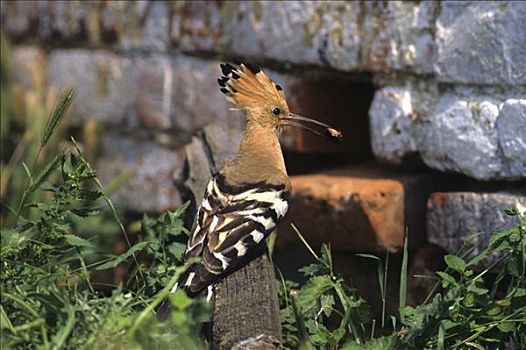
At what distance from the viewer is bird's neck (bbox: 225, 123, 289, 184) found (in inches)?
119

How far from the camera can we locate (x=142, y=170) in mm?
4109

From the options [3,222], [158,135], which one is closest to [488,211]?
[158,135]

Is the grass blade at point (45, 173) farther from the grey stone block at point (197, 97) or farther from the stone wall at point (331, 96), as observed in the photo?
the grey stone block at point (197, 97)

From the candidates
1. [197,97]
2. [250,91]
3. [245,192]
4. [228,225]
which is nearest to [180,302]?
[228,225]

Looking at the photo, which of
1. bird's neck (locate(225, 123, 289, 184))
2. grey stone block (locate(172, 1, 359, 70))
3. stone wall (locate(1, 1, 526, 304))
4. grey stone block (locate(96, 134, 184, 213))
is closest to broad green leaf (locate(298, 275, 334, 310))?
bird's neck (locate(225, 123, 289, 184))

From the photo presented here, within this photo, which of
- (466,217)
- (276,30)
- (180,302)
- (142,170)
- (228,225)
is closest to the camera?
(180,302)

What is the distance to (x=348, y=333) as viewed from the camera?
246 centimetres

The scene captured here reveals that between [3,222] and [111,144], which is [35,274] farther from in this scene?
[111,144]

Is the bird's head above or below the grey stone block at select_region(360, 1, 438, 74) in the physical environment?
below

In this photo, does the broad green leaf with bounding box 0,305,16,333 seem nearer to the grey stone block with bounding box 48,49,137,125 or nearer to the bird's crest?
the bird's crest

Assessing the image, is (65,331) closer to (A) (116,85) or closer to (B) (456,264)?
(B) (456,264)

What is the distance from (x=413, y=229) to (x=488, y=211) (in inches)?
12.5

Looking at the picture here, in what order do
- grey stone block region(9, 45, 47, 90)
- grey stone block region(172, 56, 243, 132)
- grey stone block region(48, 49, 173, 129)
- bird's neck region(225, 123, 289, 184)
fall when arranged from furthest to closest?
grey stone block region(9, 45, 47, 90), grey stone block region(48, 49, 173, 129), grey stone block region(172, 56, 243, 132), bird's neck region(225, 123, 289, 184)

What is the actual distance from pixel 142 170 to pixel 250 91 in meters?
0.99
